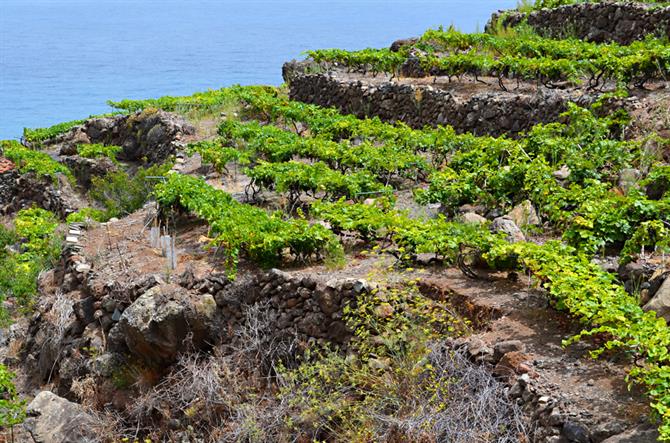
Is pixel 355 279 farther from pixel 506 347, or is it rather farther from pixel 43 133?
pixel 43 133

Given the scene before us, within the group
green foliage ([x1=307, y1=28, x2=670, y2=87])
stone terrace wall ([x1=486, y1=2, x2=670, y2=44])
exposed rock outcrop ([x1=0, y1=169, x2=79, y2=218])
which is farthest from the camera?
exposed rock outcrop ([x1=0, y1=169, x2=79, y2=218])

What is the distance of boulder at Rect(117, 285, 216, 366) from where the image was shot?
9.52 metres

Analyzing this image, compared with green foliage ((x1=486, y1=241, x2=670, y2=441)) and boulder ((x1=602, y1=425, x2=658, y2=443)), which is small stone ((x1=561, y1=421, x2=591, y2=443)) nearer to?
boulder ((x1=602, y1=425, x2=658, y2=443))

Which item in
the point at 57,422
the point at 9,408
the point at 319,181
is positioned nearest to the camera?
the point at 9,408

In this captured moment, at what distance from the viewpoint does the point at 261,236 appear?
9828mm

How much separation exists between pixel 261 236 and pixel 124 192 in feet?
26.4

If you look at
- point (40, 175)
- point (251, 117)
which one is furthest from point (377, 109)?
point (40, 175)

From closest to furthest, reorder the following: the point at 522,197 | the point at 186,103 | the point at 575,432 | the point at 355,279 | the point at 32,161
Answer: the point at 575,432
the point at 355,279
the point at 522,197
the point at 32,161
the point at 186,103

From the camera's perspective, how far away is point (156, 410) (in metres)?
9.15

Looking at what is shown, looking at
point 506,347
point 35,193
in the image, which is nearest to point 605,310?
point 506,347

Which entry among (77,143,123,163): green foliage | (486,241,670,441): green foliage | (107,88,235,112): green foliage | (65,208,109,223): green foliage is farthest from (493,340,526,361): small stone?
(107,88,235,112): green foliage

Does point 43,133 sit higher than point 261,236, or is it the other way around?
point 261,236

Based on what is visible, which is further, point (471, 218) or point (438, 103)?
point (438, 103)

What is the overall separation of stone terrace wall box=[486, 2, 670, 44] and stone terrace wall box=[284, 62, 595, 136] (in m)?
4.75
